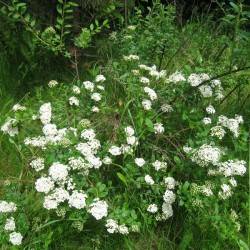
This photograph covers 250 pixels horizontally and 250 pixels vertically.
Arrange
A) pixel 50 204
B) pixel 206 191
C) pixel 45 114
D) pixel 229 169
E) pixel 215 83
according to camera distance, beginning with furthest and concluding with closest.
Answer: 1. pixel 215 83
2. pixel 45 114
3. pixel 229 169
4. pixel 206 191
5. pixel 50 204

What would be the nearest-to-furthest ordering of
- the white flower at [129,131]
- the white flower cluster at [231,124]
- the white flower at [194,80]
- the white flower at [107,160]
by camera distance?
the white flower at [107,160], the white flower at [129,131], the white flower cluster at [231,124], the white flower at [194,80]

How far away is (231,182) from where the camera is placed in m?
2.57

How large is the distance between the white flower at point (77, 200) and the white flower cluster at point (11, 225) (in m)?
0.29

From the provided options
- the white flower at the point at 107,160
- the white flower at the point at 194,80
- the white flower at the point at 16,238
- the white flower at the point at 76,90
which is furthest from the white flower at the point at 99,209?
the white flower at the point at 194,80

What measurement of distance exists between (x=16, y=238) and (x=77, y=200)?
34 centimetres

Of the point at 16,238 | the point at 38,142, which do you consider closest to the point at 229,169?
the point at 38,142

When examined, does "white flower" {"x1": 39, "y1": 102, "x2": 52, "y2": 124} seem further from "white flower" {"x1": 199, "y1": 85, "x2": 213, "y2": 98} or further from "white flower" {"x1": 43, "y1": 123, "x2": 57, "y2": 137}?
"white flower" {"x1": 199, "y1": 85, "x2": 213, "y2": 98}

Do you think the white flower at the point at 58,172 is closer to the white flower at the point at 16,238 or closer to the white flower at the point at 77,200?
A: the white flower at the point at 77,200

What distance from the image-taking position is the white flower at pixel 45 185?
7.73ft

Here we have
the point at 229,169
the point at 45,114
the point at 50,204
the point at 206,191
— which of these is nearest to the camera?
the point at 50,204

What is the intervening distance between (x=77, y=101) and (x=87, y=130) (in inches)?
11.2

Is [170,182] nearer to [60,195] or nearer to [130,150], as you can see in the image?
[130,150]

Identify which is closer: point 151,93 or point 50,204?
point 50,204

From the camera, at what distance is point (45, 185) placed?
2363 millimetres
